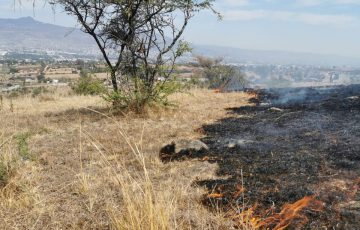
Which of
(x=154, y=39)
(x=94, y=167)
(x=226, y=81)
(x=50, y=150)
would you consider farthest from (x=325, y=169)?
(x=226, y=81)

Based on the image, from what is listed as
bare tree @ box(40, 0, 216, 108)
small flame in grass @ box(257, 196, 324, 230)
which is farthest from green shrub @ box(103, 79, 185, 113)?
small flame in grass @ box(257, 196, 324, 230)

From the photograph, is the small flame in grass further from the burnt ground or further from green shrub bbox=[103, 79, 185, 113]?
green shrub bbox=[103, 79, 185, 113]

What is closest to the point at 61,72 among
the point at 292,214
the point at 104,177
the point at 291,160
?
the point at 104,177

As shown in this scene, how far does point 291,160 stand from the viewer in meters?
6.27

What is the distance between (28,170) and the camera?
6.06m

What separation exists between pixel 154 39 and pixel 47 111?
15.2 ft

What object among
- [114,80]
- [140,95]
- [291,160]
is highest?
[114,80]

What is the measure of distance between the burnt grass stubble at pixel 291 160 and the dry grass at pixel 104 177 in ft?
1.43

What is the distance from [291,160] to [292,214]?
2199 millimetres

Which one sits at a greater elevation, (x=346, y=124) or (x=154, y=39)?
(x=154, y=39)

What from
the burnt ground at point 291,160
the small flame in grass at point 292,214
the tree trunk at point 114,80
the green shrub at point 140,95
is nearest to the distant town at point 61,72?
the tree trunk at point 114,80

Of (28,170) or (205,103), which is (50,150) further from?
(205,103)

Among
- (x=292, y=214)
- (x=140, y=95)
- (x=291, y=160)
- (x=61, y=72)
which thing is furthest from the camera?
(x=61, y=72)

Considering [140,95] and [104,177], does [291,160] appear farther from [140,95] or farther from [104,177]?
[140,95]
